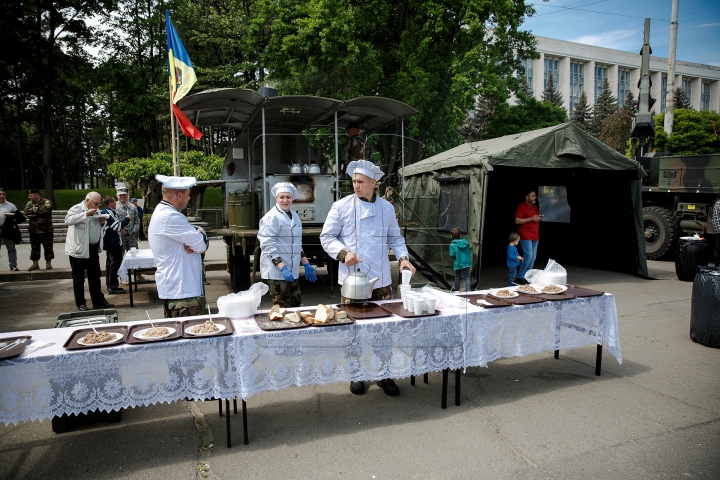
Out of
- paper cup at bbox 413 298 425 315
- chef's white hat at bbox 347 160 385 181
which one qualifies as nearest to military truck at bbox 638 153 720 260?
chef's white hat at bbox 347 160 385 181

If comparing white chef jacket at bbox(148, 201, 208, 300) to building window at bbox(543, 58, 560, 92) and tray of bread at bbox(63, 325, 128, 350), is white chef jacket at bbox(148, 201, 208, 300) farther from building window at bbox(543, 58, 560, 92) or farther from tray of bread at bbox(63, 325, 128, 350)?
building window at bbox(543, 58, 560, 92)

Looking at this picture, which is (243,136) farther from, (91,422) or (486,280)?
(91,422)

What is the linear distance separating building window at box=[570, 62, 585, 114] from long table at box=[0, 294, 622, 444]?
66220mm

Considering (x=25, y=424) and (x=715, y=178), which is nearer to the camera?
(x=25, y=424)

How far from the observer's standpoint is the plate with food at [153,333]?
2.96 meters

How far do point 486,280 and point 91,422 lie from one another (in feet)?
26.5

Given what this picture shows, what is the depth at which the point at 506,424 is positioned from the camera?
3469mm

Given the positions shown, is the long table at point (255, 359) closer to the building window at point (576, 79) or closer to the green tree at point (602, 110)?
the green tree at point (602, 110)

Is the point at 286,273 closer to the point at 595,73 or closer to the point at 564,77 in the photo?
the point at 564,77

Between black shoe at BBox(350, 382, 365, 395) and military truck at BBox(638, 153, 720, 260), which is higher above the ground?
military truck at BBox(638, 153, 720, 260)

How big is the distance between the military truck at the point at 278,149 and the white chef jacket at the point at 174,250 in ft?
10.1

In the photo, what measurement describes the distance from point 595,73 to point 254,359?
7111cm

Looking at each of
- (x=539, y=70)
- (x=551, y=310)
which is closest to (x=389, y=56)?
(x=551, y=310)

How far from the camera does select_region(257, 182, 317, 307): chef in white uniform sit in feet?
14.4
